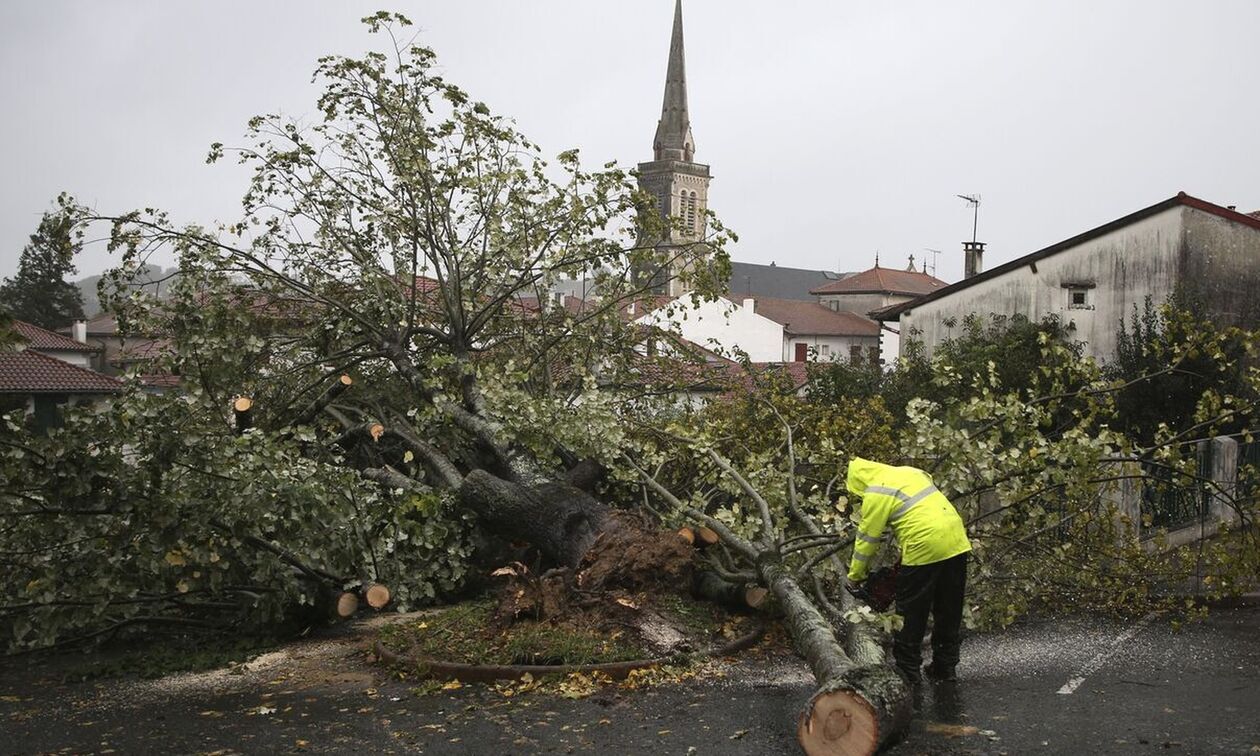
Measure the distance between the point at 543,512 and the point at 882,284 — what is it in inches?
2414

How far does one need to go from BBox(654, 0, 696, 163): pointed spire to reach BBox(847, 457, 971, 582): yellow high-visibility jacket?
8521 centimetres

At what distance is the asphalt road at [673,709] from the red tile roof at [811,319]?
50088 mm

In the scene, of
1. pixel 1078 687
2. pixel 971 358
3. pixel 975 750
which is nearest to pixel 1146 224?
pixel 971 358

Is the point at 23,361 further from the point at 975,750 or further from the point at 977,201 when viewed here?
the point at 975,750

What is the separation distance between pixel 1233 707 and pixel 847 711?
2.31 metres

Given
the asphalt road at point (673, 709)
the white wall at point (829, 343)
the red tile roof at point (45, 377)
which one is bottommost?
the asphalt road at point (673, 709)

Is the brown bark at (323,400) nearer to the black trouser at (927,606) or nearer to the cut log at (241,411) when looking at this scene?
the cut log at (241,411)

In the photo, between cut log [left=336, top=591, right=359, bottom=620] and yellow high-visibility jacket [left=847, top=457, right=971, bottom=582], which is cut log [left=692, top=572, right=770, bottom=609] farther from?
cut log [left=336, top=591, right=359, bottom=620]

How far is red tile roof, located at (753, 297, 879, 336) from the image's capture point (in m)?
58.2

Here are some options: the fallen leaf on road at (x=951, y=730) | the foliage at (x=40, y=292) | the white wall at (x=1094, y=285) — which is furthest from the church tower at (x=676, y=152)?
the fallen leaf on road at (x=951, y=730)

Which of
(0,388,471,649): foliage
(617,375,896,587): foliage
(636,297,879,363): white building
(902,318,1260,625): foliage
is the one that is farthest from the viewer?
(636,297,879,363): white building

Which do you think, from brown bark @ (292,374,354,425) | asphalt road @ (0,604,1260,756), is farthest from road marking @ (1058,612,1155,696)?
brown bark @ (292,374,354,425)

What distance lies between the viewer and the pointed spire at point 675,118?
88.1 meters

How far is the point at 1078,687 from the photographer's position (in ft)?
19.5
